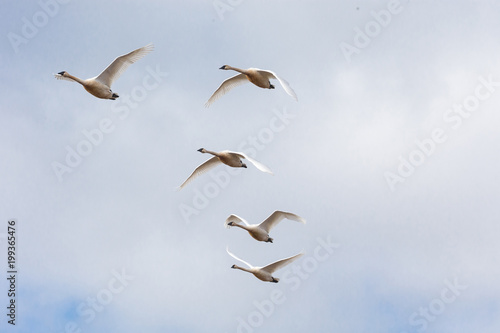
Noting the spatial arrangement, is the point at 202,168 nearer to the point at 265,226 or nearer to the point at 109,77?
the point at 265,226

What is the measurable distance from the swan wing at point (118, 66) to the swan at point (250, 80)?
18.6ft

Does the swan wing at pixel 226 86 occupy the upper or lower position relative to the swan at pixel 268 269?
upper

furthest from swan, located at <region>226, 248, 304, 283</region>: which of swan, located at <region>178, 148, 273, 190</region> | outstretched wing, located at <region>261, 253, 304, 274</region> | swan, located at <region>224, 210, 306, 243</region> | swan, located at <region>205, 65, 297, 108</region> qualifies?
swan, located at <region>205, 65, 297, 108</region>

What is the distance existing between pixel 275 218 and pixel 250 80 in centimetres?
701

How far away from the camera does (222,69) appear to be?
5481 cm

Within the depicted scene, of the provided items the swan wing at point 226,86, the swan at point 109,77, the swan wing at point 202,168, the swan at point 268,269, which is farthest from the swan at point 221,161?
the swan at point 109,77

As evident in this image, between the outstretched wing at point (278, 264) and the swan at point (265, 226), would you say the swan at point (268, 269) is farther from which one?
the swan at point (265, 226)

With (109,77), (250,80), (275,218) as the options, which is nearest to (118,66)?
(109,77)

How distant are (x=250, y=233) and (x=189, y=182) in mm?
4449

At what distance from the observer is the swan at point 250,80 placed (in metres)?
48.1

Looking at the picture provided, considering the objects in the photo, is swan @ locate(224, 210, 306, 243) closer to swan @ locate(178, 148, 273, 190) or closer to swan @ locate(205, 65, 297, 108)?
swan @ locate(178, 148, 273, 190)

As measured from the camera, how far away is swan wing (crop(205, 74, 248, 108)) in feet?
181

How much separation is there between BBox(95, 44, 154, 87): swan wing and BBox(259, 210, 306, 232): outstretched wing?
10.1 m

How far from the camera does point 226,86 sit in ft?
182
